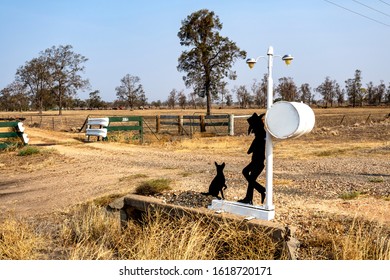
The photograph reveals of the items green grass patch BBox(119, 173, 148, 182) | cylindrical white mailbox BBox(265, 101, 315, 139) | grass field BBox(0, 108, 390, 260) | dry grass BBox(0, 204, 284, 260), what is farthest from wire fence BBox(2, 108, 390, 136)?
cylindrical white mailbox BBox(265, 101, 315, 139)

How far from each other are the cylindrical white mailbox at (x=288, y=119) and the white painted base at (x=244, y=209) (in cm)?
91

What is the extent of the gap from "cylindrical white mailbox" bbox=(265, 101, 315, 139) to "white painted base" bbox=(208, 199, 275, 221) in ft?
2.97

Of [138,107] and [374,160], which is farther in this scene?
[138,107]

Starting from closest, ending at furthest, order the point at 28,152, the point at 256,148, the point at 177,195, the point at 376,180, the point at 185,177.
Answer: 1. the point at 256,148
2. the point at 177,195
3. the point at 376,180
4. the point at 185,177
5. the point at 28,152

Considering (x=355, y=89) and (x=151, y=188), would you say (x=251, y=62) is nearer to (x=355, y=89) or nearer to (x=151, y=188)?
(x=151, y=188)

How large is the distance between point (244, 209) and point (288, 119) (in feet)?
4.03

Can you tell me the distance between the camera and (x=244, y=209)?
4938 mm

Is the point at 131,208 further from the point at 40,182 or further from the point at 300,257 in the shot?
the point at 40,182

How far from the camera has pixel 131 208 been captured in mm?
6086

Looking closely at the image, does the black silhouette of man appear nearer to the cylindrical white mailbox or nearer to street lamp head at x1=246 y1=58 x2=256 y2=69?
the cylindrical white mailbox

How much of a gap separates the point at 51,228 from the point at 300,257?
13.2 ft

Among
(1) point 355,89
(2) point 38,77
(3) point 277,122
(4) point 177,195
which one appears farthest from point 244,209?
(1) point 355,89

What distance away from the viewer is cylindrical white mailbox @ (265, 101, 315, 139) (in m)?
4.30
